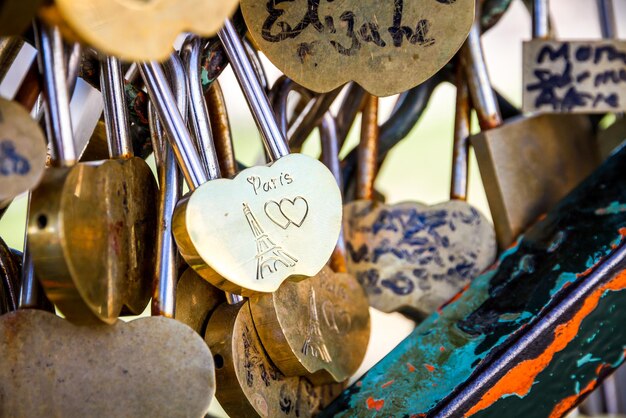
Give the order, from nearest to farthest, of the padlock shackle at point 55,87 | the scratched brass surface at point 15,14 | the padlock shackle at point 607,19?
the scratched brass surface at point 15,14 < the padlock shackle at point 55,87 < the padlock shackle at point 607,19

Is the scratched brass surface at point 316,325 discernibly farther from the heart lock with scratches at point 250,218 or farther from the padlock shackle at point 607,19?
the padlock shackle at point 607,19

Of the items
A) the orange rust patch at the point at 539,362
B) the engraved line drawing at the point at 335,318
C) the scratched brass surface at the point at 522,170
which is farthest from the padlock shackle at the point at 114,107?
the scratched brass surface at the point at 522,170

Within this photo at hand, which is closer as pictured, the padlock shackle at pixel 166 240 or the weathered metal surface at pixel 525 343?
the padlock shackle at pixel 166 240

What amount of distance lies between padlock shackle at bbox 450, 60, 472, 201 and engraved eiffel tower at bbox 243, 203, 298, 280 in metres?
0.47

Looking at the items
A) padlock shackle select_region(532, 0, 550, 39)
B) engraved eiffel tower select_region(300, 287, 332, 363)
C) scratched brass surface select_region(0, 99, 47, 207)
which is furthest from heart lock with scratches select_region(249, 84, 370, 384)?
padlock shackle select_region(532, 0, 550, 39)

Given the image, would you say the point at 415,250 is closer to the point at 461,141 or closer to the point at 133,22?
the point at 461,141

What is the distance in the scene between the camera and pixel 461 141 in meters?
0.99

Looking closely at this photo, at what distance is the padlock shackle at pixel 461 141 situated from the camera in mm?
973

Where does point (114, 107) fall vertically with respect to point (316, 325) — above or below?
above

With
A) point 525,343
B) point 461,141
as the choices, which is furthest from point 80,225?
point 461,141

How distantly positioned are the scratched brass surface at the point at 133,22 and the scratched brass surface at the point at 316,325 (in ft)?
0.78

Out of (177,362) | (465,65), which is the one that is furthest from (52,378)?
(465,65)

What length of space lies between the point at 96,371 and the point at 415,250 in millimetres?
471

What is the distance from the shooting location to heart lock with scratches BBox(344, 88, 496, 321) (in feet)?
2.95
